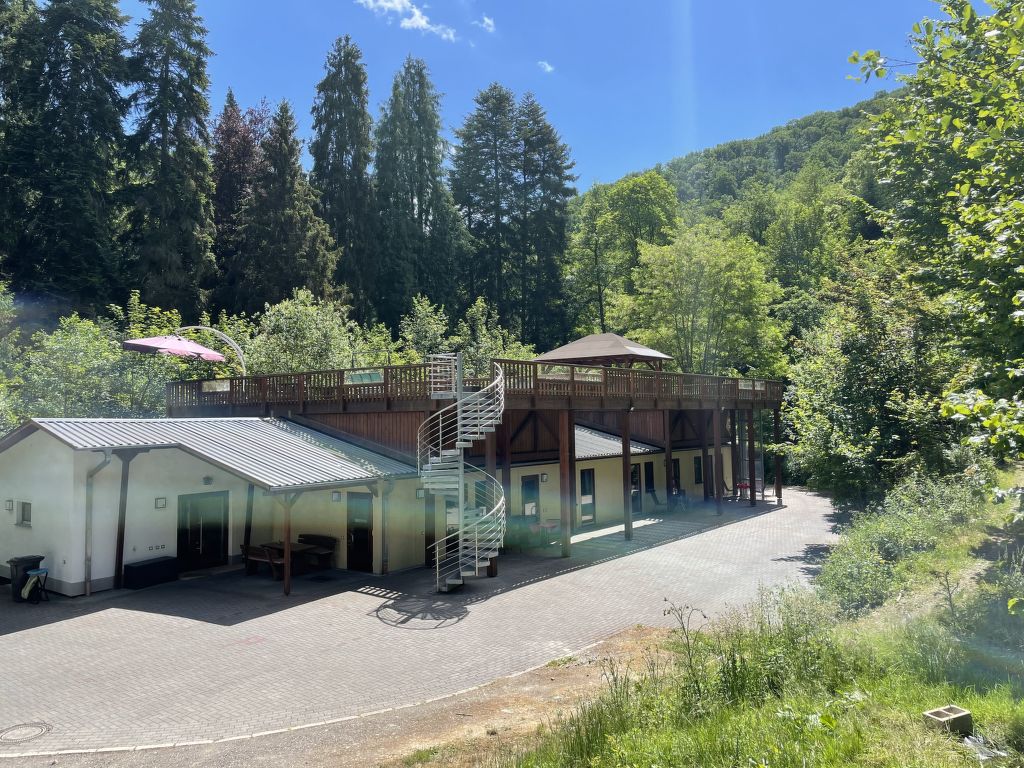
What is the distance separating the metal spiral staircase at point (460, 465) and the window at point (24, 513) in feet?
27.8

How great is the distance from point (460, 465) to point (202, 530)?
7197mm

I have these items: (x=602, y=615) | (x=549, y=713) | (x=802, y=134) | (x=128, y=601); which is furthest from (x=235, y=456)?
(x=802, y=134)

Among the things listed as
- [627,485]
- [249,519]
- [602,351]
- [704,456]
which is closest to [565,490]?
[627,485]

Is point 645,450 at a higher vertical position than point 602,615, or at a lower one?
higher

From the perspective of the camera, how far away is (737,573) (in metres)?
14.8

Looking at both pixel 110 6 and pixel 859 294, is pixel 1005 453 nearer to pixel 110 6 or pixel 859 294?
pixel 859 294

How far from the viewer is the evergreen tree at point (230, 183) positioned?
37531 millimetres

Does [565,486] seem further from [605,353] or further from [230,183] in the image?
[230,183]

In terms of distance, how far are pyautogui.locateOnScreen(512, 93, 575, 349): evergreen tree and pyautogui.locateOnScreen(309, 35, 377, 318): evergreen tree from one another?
1207 cm

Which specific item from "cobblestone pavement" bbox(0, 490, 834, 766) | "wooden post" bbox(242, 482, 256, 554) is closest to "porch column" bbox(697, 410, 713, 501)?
"cobblestone pavement" bbox(0, 490, 834, 766)

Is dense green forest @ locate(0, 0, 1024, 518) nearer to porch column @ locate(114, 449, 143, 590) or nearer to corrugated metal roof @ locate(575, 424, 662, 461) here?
corrugated metal roof @ locate(575, 424, 662, 461)

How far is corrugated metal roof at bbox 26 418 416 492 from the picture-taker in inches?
507

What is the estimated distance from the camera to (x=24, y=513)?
14.1 m

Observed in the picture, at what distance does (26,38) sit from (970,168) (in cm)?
3998
